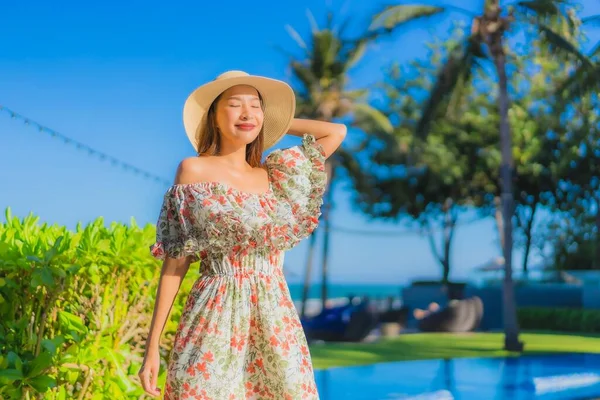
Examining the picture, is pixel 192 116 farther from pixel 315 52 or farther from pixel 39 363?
pixel 315 52

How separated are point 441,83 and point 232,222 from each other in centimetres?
1510

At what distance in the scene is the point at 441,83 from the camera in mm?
16938

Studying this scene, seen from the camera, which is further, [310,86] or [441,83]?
[310,86]

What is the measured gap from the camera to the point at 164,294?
2482 mm

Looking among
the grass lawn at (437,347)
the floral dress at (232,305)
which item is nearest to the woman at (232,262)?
the floral dress at (232,305)

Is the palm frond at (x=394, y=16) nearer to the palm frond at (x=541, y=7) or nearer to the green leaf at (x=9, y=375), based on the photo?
the palm frond at (x=541, y=7)

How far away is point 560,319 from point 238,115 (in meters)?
20.6

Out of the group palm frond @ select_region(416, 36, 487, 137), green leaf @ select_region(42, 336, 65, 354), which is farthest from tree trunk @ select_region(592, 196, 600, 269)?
green leaf @ select_region(42, 336, 65, 354)

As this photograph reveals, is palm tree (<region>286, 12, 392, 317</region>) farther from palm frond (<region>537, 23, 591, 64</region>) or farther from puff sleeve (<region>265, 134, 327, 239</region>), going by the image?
puff sleeve (<region>265, 134, 327, 239</region>)

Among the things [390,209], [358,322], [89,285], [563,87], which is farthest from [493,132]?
[89,285]

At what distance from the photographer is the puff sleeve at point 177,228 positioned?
8.02 ft

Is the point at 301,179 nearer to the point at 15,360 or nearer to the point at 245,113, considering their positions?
the point at 245,113

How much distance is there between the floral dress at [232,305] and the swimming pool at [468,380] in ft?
25.5

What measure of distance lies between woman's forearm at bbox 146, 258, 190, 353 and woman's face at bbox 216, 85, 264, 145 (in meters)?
0.46
